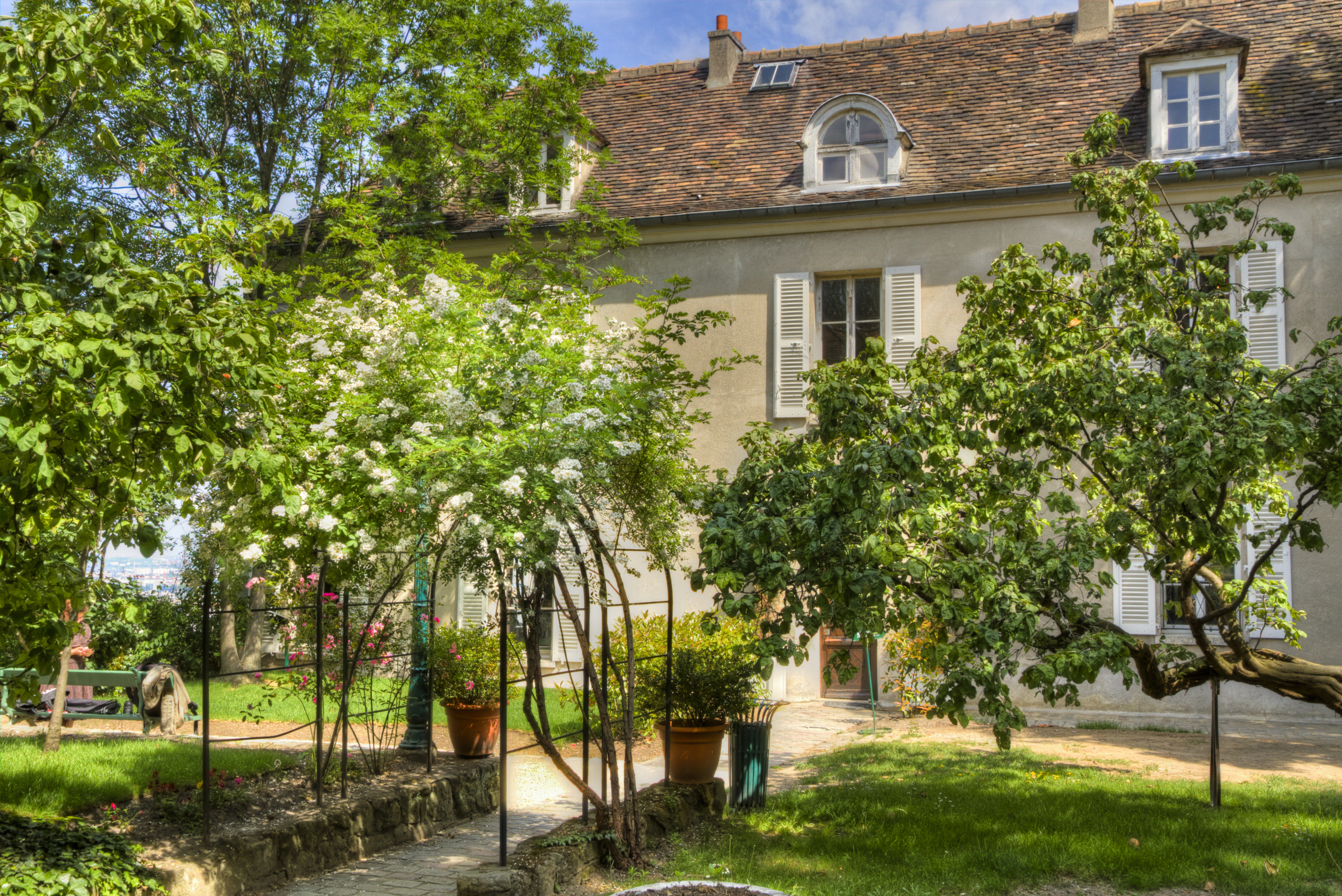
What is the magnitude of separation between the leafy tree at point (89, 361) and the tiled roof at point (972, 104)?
11456 millimetres

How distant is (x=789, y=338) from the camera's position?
15195 mm

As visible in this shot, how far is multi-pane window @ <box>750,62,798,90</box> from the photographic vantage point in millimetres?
17500

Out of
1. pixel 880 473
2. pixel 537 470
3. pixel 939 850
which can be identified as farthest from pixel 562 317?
pixel 939 850

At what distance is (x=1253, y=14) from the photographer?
619 inches

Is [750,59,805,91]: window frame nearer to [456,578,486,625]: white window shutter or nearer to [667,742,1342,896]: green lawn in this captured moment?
[456,578,486,625]: white window shutter

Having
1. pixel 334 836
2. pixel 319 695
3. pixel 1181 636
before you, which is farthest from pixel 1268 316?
pixel 334 836

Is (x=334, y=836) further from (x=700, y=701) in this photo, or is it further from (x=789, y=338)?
(x=789, y=338)

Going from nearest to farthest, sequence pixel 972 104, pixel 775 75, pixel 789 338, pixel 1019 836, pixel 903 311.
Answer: pixel 1019 836 < pixel 903 311 < pixel 789 338 < pixel 972 104 < pixel 775 75

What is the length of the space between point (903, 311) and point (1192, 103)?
4.79 meters

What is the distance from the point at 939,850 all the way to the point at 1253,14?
47.5ft

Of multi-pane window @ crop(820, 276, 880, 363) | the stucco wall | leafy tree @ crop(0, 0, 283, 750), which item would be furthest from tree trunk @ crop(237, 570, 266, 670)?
leafy tree @ crop(0, 0, 283, 750)

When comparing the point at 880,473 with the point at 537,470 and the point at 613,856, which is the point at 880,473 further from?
the point at 613,856

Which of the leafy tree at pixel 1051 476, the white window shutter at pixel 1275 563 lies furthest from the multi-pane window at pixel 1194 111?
the leafy tree at pixel 1051 476

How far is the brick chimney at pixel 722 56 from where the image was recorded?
18.1 m
